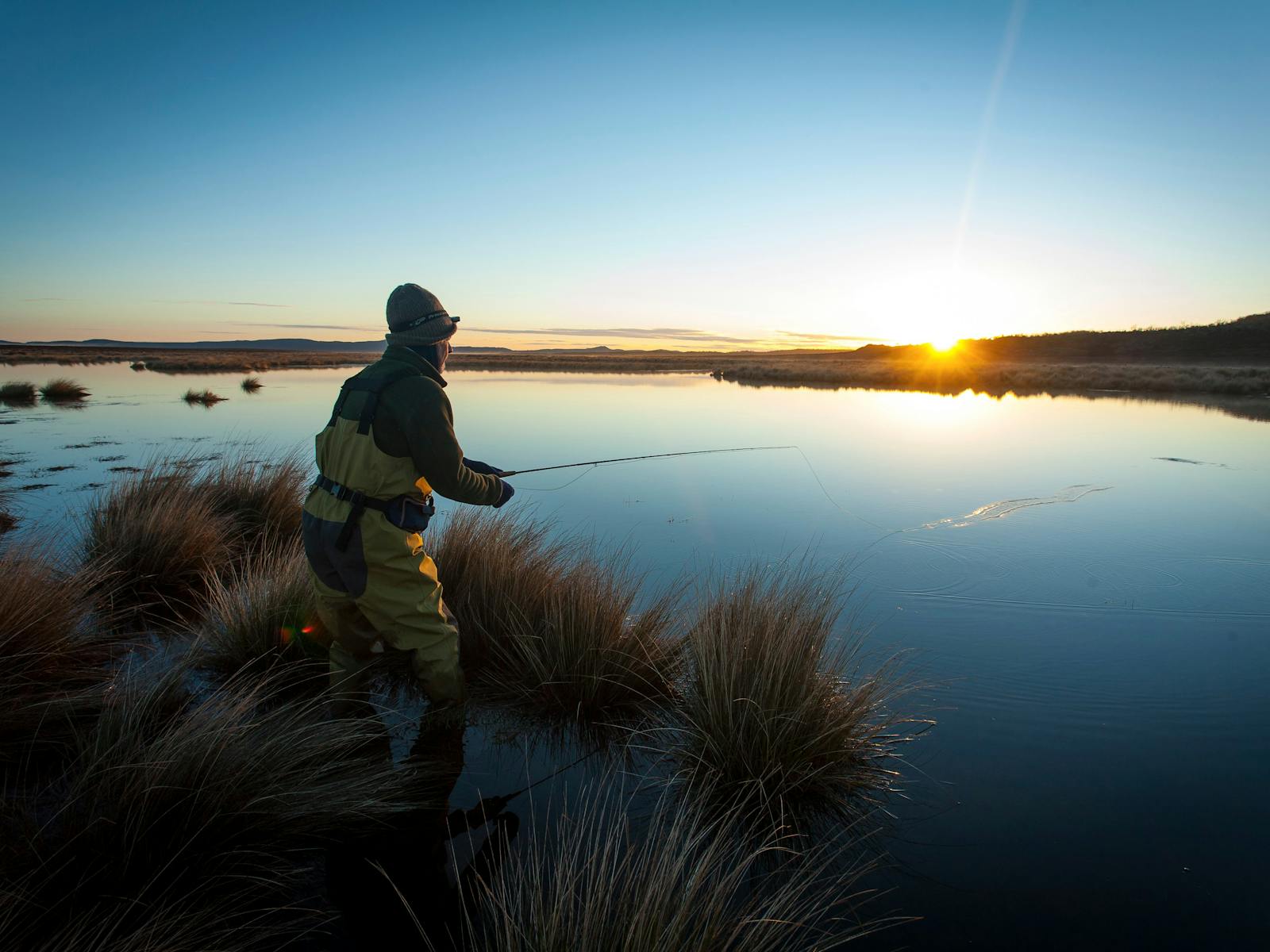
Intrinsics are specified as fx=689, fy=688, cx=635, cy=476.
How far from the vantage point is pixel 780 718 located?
9.70 ft

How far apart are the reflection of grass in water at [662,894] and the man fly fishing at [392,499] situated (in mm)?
1060

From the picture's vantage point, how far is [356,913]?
2295 mm

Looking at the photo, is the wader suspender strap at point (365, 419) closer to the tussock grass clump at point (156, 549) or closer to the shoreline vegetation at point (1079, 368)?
the tussock grass clump at point (156, 549)

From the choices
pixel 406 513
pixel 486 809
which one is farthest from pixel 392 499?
pixel 486 809

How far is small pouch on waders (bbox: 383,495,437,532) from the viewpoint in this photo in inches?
A: 116

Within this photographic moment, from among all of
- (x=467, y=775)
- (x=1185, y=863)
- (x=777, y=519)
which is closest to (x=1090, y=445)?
(x=777, y=519)

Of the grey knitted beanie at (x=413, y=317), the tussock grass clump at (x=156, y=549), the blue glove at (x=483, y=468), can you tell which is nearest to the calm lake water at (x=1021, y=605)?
the blue glove at (x=483, y=468)

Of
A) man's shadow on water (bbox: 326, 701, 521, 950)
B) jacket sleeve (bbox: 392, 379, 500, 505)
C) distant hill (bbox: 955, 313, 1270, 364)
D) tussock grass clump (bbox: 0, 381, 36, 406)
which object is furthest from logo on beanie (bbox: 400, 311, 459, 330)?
distant hill (bbox: 955, 313, 1270, 364)

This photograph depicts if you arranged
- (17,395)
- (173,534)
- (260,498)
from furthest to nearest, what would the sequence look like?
(17,395), (260,498), (173,534)

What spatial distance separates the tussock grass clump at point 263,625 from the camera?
12.8 ft

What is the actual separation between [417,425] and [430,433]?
6cm

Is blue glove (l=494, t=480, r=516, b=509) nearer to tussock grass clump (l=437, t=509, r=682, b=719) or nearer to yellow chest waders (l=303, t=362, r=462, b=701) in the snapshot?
yellow chest waders (l=303, t=362, r=462, b=701)

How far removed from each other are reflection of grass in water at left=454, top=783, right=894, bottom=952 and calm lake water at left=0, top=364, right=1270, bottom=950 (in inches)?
11.3

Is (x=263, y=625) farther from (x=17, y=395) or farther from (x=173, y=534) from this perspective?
(x=17, y=395)
